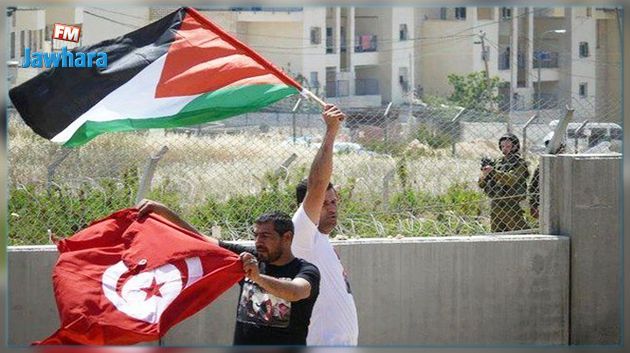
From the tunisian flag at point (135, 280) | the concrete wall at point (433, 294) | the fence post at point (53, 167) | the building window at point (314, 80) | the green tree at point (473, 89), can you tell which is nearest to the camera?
the tunisian flag at point (135, 280)

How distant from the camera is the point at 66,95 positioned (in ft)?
22.0

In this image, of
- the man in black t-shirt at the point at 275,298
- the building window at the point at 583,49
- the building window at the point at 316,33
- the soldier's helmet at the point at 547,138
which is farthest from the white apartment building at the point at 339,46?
the man in black t-shirt at the point at 275,298

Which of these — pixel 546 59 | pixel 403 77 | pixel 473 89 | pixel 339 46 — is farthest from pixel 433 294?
pixel 546 59

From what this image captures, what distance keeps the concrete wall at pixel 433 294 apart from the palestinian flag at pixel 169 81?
72.1 inches

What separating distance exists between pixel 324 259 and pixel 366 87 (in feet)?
43.6

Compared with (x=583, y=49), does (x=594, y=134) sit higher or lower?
lower

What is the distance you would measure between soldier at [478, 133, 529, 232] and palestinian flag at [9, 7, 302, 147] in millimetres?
2867

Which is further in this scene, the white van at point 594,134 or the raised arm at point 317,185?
the white van at point 594,134

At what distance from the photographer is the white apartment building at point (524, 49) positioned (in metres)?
18.1

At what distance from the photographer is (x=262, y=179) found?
9.05 m

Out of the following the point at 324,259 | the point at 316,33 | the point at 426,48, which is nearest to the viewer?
the point at 324,259

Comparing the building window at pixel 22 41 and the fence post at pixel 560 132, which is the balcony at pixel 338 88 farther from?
the fence post at pixel 560 132

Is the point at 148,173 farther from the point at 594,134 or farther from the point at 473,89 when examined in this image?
the point at 473,89

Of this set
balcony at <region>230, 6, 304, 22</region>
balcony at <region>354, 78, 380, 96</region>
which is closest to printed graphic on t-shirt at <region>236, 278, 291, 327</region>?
balcony at <region>230, 6, 304, 22</region>
